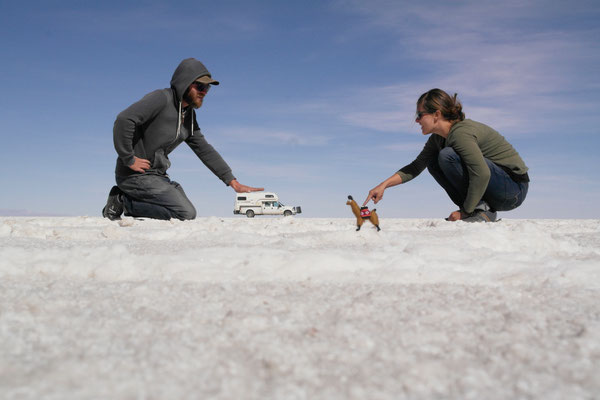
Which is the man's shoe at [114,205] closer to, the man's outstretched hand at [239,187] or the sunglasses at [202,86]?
the man's outstretched hand at [239,187]

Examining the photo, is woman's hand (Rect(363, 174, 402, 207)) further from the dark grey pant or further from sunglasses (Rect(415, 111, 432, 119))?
the dark grey pant

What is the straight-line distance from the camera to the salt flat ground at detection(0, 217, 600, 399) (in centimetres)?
79

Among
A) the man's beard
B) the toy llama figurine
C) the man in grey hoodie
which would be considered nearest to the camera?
the toy llama figurine

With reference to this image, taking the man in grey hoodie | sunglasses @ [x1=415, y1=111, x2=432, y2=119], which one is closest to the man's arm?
the man in grey hoodie

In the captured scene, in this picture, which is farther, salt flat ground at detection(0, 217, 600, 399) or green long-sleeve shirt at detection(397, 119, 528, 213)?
green long-sleeve shirt at detection(397, 119, 528, 213)

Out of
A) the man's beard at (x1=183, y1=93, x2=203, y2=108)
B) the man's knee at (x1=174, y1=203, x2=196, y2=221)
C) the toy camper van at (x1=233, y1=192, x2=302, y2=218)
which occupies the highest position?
the toy camper van at (x1=233, y1=192, x2=302, y2=218)

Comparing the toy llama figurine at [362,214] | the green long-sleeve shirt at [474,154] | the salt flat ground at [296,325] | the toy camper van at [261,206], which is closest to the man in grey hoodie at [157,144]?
the green long-sleeve shirt at [474,154]

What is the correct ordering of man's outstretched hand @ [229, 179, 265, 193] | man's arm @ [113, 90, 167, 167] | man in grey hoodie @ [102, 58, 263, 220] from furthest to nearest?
man's outstretched hand @ [229, 179, 265, 193] → man in grey hoodie @ [102, 58, 263, 220] → man's arm @ [113, 90, 167, 167]

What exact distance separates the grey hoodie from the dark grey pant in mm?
111

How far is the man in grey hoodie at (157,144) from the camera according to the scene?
459cm

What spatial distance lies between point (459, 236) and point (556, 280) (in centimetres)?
95

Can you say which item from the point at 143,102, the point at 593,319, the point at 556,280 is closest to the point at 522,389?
the point at 593,319

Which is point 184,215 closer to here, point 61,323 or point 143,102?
point 143,102

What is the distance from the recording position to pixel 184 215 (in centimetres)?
504
